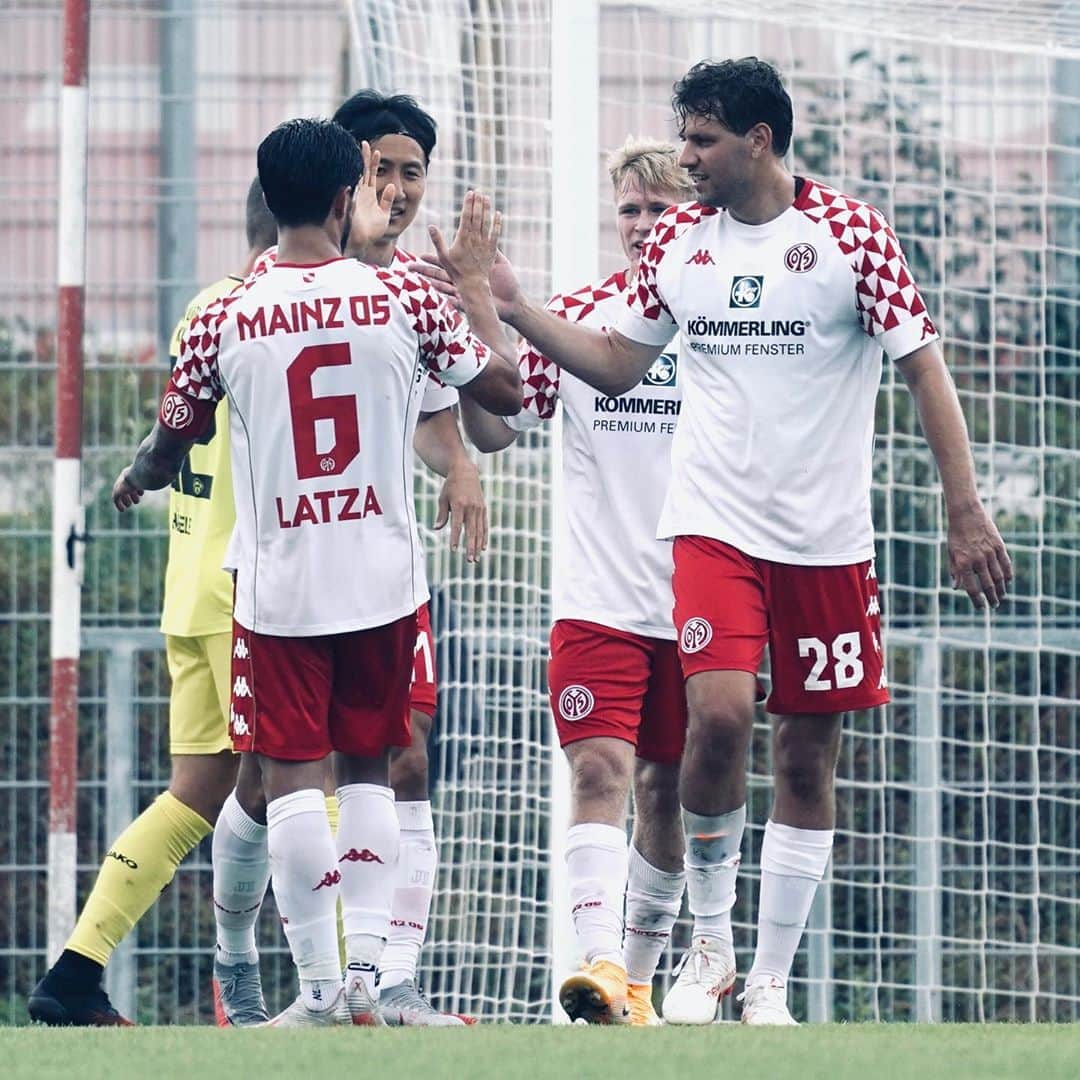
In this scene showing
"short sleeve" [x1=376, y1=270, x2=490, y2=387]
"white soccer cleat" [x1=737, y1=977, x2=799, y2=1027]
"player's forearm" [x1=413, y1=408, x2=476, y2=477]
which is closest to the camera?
"short sleeve" [x1=376, y1=270, x2=490, y2=387]

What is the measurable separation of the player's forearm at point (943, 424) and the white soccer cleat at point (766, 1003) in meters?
1.13

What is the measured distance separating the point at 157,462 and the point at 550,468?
3183mm

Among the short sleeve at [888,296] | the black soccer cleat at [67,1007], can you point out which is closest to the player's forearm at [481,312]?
the short sleeve at [888,296]

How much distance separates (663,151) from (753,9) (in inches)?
67.5

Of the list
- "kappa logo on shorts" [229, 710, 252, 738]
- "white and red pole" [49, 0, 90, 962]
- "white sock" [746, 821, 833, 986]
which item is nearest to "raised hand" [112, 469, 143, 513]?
"kappa logo on shorts" [229, 710, 252, 738]

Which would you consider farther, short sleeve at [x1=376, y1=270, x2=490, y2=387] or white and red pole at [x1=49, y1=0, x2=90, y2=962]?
white and red pole at [x1=49, y1=0, x2=90, y2=962]

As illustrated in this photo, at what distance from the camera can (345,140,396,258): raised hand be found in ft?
17.4

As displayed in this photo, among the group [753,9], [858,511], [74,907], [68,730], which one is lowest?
[74,907]

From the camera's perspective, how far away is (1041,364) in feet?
28.7

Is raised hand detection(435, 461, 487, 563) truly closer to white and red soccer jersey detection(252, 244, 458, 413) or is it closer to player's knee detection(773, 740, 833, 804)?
white and red soccer jersey detection(252, 244, 458, 413)

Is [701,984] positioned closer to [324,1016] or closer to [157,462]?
[324,1016]

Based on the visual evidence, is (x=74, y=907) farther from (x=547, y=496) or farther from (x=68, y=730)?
(x=547, y=496)

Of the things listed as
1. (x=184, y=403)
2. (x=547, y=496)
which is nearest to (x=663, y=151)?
(x=184, y=403)

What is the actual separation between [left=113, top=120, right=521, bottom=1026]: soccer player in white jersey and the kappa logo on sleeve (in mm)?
670
